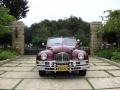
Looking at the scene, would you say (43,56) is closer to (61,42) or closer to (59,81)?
(59,81)

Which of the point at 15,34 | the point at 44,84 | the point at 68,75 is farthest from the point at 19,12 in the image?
the point at 44,84

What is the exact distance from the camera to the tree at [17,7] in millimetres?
32656

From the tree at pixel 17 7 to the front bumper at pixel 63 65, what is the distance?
2049 cm

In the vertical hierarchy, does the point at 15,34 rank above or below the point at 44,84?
above

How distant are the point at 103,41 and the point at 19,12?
9.91 meters

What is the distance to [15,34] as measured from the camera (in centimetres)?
2773

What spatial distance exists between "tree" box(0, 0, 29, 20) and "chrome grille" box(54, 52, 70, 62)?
20.5 m

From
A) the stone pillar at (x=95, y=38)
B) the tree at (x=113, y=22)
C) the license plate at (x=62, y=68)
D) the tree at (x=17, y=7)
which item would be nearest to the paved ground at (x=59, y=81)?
the license plate at (x=62, y=68)

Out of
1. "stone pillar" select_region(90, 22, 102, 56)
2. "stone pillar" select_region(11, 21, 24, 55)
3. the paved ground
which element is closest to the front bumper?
the paved ground

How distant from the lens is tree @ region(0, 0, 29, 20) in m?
32.7

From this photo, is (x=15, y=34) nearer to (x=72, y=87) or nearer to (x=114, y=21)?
(x=114, y=21)

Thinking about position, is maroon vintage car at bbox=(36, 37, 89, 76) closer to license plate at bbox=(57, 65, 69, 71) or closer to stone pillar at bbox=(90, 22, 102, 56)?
license plate at bbox=(57, 65, 69, 71)

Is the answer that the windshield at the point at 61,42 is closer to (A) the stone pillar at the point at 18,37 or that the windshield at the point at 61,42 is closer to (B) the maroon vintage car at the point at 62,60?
(B) the maroon vintage car at the point at 62,60

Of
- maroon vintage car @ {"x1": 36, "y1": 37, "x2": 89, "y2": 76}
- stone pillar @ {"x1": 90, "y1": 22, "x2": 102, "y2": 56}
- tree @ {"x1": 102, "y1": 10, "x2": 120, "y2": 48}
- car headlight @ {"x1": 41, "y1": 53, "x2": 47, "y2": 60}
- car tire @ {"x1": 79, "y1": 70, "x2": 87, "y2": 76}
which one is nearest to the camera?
maroon vintage car @ {"x1": 36, "y1": 37, "x2": 89, "y2": 76}
